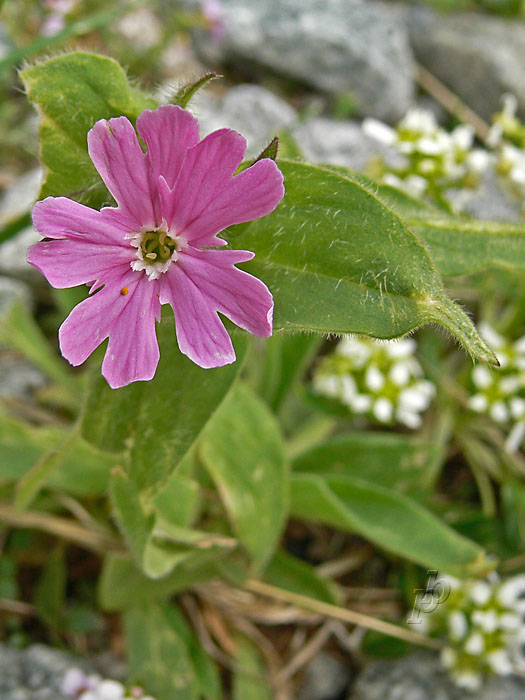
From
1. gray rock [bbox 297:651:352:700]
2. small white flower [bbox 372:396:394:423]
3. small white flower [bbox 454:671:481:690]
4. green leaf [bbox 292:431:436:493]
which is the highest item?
small white flower [bbox 372:396:394:423]

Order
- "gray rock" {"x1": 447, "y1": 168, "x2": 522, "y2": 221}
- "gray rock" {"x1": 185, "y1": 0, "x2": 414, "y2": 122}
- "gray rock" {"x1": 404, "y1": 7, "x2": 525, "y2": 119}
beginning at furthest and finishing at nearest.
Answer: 1. "gray rock" {"x1": 404, "y1": 7, "x2": 525, "y2": 119}
2. "gray rock" {"x1": 185, "y1": 0, "x2": 414, "y2": 122}
3. "gray rock" {"x1": 447, "y1": 168, "x2": 522, "y2": 221}

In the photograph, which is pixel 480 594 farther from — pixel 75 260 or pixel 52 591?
pixel 75 260

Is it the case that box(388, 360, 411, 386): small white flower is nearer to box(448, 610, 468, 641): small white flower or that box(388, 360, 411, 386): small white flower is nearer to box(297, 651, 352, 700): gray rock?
box(448, 610, 468, 641): small white flower

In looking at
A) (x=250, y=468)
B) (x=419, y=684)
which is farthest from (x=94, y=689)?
(x=419, y=684)

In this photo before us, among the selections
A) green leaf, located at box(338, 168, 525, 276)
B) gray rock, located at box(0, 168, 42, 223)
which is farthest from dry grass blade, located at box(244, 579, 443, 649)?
gray rock, located at box(0, 168, 42, 223)

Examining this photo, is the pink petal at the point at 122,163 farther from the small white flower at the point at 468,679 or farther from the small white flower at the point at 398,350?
the small white flower at the point at 468,679

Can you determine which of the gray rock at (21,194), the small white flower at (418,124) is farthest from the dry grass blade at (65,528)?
the small white flower at (418,124)

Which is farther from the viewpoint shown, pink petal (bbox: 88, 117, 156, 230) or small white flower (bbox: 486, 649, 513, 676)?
→ small white flower (bbox: 486, 649, 513, 676)
